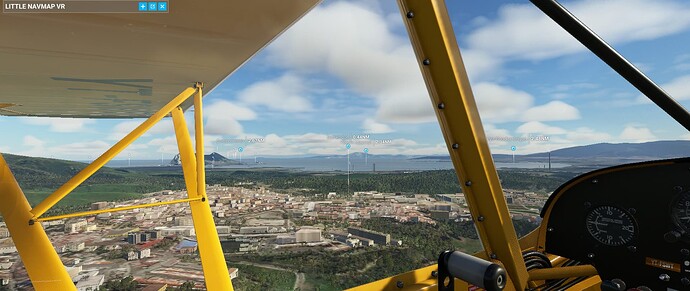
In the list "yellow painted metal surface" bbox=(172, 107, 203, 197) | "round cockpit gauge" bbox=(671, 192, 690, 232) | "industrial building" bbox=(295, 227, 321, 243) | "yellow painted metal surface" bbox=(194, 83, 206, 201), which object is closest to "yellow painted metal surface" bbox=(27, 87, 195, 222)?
"yellow painted metal surface" bbox=(194, 83, 206, 201)

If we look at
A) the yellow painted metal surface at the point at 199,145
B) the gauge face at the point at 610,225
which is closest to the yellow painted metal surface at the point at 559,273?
the gauge face at the point at 610,225

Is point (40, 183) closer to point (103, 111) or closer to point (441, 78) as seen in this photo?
point (103, 111)

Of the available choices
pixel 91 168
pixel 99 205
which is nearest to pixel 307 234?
pixel 99 205

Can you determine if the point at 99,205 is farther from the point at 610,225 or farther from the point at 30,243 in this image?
the point at 610,225

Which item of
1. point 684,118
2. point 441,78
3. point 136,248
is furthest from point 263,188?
point 684,118

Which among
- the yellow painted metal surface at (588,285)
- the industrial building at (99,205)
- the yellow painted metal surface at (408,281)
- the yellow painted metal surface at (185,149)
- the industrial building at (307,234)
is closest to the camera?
the yellow painted metal surface at (408,281)

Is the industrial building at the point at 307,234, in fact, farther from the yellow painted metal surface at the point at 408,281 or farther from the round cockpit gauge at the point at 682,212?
the round cockpit gauge at the point at 682,212
